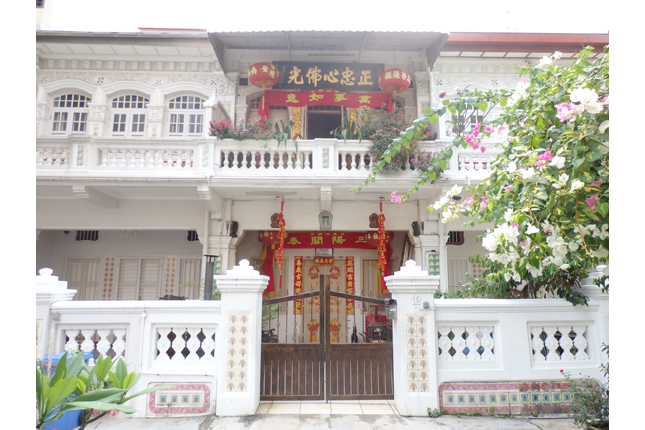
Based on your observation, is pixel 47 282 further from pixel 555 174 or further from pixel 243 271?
pixel 555 174

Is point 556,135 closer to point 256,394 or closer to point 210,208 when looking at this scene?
point 256,394

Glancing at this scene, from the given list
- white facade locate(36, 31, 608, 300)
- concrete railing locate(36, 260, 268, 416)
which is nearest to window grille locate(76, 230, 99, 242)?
white facade locate(36, 31, 608, 300)

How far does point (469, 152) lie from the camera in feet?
25.8

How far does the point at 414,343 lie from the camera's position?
4.41 meters

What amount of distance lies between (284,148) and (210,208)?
84.4 inches

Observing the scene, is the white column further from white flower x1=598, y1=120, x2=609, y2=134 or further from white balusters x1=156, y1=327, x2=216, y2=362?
white flower x1=598, y1=120, x2=609, y2=134

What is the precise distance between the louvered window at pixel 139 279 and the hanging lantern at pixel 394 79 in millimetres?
7007

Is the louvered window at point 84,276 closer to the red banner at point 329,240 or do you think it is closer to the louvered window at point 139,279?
the louvered window at point 139,279

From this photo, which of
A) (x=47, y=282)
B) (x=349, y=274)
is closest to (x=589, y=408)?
(x=47, y=282)

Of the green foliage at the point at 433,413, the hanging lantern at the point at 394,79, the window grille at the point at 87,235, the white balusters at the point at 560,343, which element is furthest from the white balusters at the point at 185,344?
the window grille at the point at 87,235

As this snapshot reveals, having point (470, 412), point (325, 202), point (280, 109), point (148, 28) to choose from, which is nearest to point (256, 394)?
point (470, 412)

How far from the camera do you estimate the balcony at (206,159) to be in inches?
295

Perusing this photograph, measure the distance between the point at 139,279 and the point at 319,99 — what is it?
20.7 ft

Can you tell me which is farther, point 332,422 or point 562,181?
point 332,422
